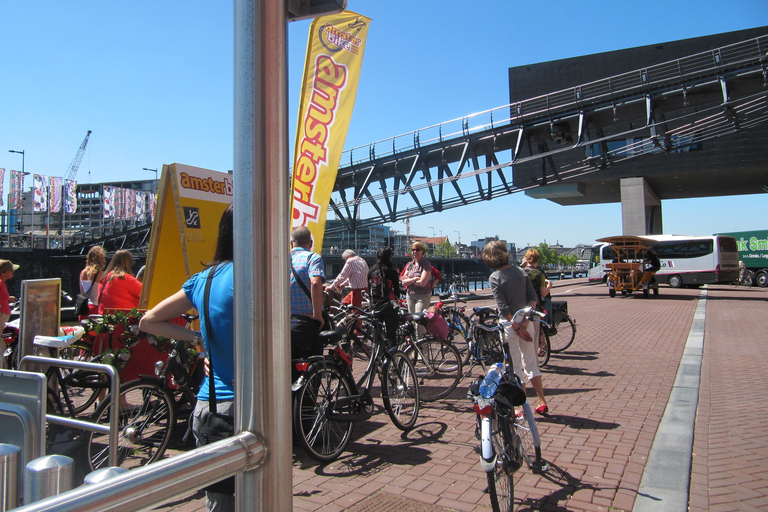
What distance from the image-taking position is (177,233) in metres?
7.32

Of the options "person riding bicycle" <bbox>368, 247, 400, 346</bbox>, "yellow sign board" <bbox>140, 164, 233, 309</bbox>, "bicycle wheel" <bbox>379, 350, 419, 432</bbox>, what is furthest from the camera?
"person riding bicycle" <bbox>368, 247, 400, 346</bbox>

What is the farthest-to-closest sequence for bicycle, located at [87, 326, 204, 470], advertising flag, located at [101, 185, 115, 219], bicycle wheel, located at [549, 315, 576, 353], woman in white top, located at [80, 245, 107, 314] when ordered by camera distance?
advertising flag, located at [101, 185, 115, 219] → bicycle wheel, located at [549, 315, 576, 353] → woman in white top, located at [80, 245, 107, 314] → bicycle, located at [87, 326, 204, 470]

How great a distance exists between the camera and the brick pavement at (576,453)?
3.66 metres

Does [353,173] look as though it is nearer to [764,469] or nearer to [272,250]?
[764,469]

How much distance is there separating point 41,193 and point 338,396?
155ft

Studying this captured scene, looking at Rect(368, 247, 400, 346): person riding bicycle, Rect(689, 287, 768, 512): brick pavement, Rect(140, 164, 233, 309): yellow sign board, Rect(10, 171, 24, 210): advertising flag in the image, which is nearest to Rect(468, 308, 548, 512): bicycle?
Rect(689, 287, 768, 512): brick pavement

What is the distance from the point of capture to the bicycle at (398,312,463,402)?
6.11 m

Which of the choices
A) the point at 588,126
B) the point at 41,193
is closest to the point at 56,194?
the point at 41,193

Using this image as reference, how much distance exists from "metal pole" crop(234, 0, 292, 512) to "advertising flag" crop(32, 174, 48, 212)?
49315 mm

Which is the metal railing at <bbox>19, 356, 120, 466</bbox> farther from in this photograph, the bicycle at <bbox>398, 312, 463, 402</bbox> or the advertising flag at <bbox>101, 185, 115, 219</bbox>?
the advertising flag at <bbox>101, 185, 115, 219</bbox>

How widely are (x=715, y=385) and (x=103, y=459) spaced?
7046 millimetres

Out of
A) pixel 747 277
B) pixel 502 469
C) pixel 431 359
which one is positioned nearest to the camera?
pixel 502 469

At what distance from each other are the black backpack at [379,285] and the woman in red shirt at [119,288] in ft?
10.4

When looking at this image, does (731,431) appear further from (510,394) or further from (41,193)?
(41,193)
